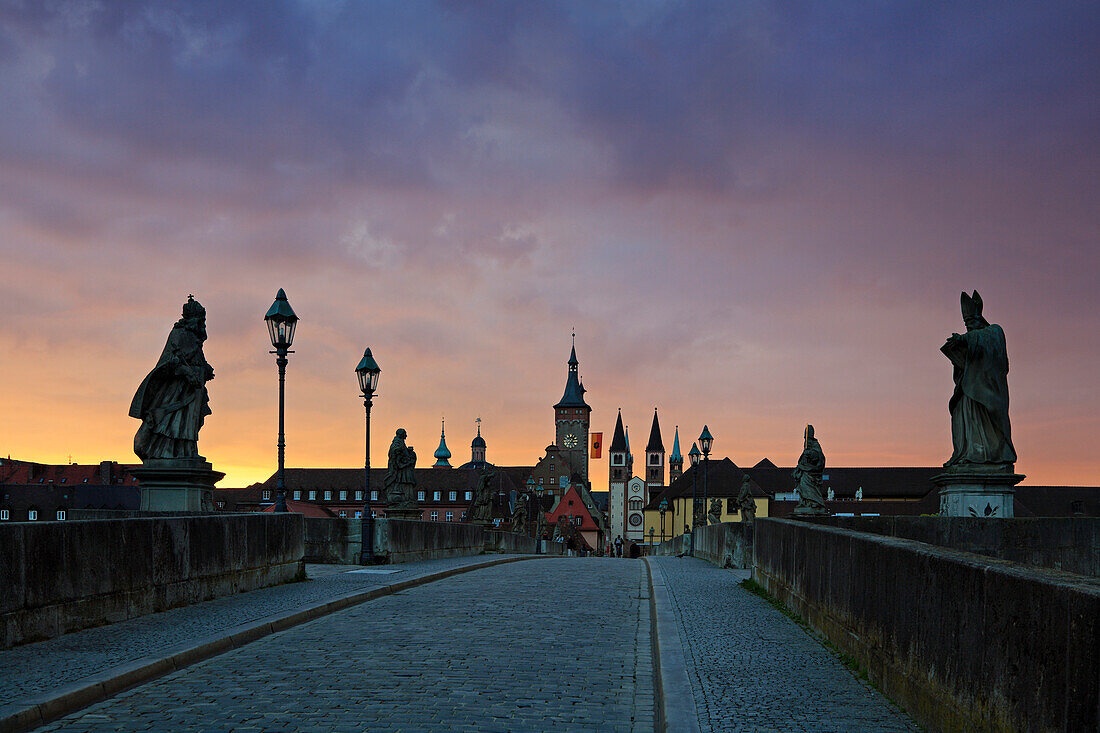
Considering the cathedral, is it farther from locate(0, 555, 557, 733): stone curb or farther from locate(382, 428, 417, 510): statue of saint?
locate(0, 555, 557, 733): stone curb

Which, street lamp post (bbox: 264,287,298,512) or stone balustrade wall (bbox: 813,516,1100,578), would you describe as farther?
street lamp post (bbox: 264,287,298,512)

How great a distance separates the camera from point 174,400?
1539cm

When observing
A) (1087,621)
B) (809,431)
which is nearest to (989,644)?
(1087,621)

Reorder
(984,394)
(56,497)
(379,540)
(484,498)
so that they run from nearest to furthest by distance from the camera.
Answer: (984,394)
(379,540)
(484,498)
(56,497)

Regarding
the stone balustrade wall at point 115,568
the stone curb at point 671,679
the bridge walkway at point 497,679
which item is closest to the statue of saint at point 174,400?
the stone balustrade wall at point 115,568

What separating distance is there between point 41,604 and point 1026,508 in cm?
10479

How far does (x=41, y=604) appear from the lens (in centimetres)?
849

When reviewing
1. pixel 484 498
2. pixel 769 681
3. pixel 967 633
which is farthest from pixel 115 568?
pixel 484 498

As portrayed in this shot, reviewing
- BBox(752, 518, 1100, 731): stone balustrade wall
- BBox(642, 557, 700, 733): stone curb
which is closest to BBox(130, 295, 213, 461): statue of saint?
BBox(642, 557, 700, 733): stone curb

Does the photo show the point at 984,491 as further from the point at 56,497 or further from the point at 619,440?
the point at 619,440

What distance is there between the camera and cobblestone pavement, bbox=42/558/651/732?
614cm

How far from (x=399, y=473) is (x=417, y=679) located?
75.6 ft

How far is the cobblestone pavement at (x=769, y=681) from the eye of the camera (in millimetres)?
6016

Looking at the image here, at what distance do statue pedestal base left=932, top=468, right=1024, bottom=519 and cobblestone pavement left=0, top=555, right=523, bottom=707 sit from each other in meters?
8.52
